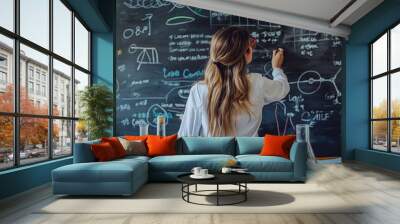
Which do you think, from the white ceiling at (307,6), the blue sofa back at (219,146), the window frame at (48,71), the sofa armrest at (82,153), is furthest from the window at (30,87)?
the white ceiling at (307,6)

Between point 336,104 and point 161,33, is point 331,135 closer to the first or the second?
point 336,104

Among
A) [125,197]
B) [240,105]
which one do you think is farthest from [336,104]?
[125,197]

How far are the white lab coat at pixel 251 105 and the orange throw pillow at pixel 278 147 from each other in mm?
1420

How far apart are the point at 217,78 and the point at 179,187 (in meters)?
2.91

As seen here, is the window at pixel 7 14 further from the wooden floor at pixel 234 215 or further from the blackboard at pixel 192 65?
the blackboard at pixel 192 65

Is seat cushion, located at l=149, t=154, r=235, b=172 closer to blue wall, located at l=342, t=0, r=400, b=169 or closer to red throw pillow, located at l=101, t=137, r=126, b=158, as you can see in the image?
red throw pillow, located at l=101, t=137, r=126, b=158

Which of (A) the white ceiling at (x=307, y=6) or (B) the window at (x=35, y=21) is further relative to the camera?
(A) the white ceiling at (x=307, y=6)

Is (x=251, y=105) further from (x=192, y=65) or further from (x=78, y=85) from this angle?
(x=78, y=85)

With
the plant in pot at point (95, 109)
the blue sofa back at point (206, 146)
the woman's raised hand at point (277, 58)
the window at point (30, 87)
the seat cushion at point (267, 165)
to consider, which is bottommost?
the seat cushion at point (267, 165)

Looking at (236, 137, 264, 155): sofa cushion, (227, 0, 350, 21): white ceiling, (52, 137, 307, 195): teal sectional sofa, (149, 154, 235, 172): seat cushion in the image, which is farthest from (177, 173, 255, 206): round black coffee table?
(227, 0, 350, 21): white ceiling

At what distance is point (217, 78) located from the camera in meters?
7.55

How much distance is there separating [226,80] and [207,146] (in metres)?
1.70

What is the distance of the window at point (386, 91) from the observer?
7.41m

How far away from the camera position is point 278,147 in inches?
233
